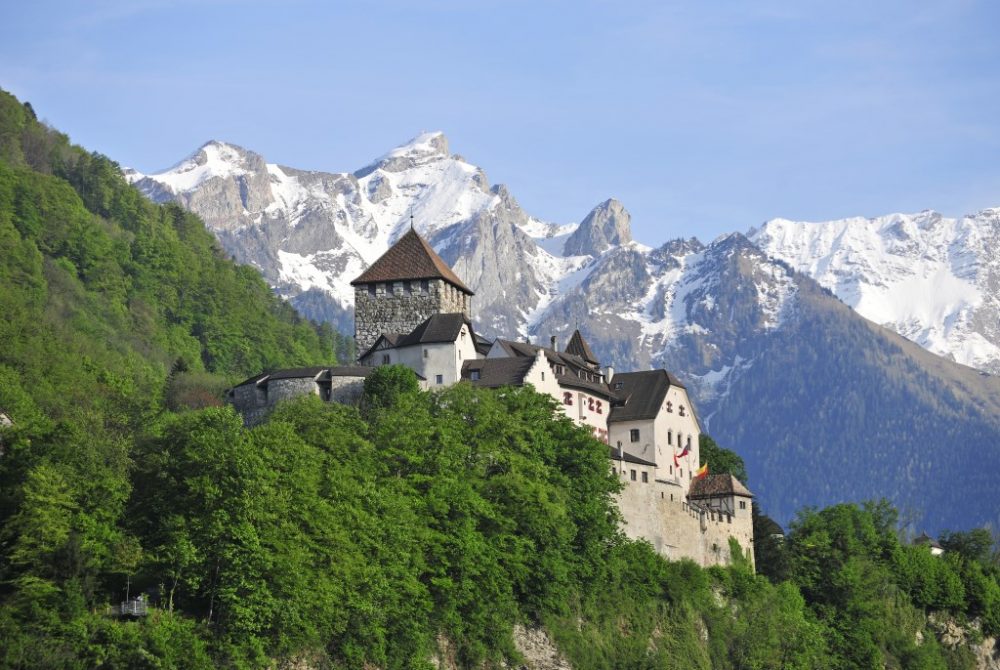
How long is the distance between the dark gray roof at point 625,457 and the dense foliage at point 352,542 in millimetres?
4263

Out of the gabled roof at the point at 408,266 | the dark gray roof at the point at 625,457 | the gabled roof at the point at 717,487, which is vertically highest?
the gabled roof at the point at 408,266

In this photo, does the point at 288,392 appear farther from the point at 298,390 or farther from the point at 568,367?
the point at 568,367

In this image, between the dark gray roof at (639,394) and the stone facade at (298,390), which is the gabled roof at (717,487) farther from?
the stone facade at (298,390)

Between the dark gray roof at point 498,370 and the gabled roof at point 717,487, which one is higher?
the dark gray roof at point 498,370

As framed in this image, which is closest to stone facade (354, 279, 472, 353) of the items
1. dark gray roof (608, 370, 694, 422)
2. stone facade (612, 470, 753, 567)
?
dark gray roof (608, 370, 694, 422)

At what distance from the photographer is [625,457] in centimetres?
10262

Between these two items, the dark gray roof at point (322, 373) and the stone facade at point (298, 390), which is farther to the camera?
the dark gray roof at point (322, 373)

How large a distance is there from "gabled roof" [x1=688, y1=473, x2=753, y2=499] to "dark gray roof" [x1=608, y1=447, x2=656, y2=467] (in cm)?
506

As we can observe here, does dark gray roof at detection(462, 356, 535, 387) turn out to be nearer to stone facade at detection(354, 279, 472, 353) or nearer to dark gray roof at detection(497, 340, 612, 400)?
dark gray roof at detection(497, 340, 612, 400)

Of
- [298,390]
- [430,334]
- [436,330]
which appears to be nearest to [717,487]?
[436,330]

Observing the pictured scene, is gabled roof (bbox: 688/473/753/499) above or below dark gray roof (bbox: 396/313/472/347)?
below

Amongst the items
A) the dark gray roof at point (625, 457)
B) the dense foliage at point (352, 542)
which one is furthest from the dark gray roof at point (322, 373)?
the dark gray roof at point (625, 457)

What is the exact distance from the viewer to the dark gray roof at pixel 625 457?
101m

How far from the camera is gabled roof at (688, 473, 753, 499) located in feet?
357
